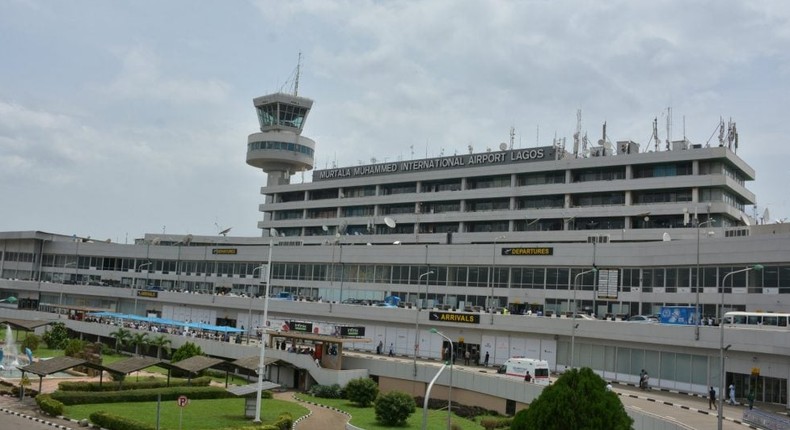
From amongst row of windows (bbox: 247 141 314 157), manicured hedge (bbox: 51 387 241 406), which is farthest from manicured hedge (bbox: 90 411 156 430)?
row of windows (bbox: 247 141 314 157)

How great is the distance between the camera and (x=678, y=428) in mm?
34781

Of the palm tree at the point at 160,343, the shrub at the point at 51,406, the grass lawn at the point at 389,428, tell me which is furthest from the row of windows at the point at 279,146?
the shrub at the point at 51,406

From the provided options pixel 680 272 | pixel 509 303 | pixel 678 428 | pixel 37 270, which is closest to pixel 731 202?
pixel 680 272

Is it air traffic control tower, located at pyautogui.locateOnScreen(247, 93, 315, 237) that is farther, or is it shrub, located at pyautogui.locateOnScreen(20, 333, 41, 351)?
air traffic control tower, located at pyautogui.locateOnScreen(247, 93, 315, 237)

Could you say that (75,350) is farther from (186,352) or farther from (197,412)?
(197,412)

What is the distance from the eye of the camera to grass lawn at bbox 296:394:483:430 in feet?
160

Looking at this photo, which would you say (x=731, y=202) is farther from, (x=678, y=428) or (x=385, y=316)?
(x=678, y=428)

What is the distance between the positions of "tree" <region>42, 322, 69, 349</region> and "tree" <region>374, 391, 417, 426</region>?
50.4 meters

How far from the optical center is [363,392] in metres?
58.6

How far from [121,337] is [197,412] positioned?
3604cm

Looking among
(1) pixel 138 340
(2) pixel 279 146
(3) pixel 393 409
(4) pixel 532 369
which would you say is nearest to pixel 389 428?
(3) pixel 393 409

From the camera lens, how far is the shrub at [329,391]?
62.6 metres

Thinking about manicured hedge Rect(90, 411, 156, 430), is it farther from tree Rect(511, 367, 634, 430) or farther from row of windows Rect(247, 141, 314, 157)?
row of windows Rect(247, 141, 314, 157)

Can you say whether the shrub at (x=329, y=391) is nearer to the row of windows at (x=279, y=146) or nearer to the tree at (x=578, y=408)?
the tree at (x=578, y=408)
